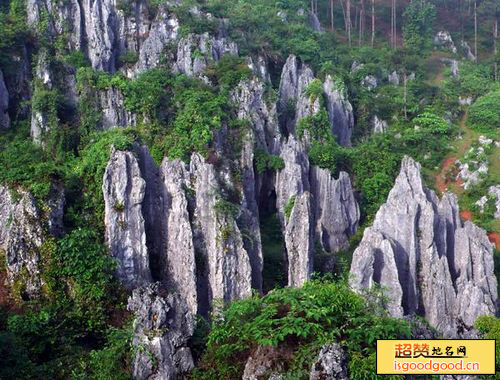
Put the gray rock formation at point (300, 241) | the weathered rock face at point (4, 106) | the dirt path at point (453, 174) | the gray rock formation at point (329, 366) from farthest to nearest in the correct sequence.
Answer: the dirt path at point (453, 174) < the weathered rock face at point (4, 106) < the gray rock formation at point (300, 241) < the gray rock formation at point (329, 366)

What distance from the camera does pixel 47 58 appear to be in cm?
2686

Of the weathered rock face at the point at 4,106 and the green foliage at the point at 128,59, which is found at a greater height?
the green foliage at the point at 128,59

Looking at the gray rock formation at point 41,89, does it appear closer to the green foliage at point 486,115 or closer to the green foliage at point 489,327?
the green foliage at point 489,327

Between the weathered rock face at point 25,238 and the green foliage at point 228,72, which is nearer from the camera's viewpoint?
the weathered rock face at point 25,238

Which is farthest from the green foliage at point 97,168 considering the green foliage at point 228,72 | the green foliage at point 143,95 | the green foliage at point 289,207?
the green foliage at point 228,72

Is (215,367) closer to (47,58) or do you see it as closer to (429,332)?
(429,332)

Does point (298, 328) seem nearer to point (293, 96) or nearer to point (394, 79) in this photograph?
point (293, 96)

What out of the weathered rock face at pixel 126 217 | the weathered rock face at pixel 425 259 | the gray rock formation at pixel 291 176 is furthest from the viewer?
the gray rock formation at pixel 291 176

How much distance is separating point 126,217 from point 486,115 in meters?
25.4

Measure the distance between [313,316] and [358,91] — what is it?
26419mm

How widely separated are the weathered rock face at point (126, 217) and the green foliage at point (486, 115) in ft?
79.0

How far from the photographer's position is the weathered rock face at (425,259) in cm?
1992

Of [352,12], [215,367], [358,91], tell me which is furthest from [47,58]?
[352,12]

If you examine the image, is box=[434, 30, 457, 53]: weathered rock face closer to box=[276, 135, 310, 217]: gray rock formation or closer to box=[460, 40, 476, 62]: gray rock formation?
box=[460, 40, 476, 62]: gray rock formation
